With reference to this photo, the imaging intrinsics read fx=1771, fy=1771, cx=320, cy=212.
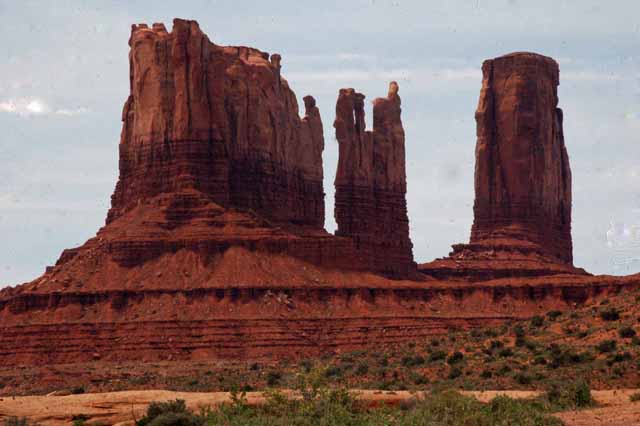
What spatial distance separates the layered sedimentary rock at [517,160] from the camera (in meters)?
143

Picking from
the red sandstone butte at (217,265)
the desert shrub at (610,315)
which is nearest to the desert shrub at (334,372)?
the desert shrub at (610,315)

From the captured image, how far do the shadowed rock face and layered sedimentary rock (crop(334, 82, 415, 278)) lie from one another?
7.61 meters

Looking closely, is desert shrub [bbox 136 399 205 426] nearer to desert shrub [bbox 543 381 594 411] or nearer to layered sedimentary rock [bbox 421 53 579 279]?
desert shrub [bbox 543 381 594 411]

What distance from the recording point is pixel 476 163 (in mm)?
147750

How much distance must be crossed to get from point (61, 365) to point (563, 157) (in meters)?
69.1

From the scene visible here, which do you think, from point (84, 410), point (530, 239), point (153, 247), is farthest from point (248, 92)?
point (84, 410)

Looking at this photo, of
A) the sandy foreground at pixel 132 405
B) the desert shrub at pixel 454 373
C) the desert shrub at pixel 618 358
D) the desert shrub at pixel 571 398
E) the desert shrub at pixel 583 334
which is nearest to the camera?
the sandy foreground at pixel 132 405

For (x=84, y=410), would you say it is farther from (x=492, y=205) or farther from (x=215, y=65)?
(x=492, y=205)

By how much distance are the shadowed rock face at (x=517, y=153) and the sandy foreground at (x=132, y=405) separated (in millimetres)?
93553

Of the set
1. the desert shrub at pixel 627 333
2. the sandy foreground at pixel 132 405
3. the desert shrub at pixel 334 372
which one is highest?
the desert shrub at pixel 627 333

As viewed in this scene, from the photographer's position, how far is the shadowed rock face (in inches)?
5659

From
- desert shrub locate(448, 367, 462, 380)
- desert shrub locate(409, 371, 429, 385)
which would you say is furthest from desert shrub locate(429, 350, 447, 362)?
desert shrub locate(448, 367, 462, 380)

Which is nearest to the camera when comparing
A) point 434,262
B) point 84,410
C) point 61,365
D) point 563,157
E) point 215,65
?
point 84,410

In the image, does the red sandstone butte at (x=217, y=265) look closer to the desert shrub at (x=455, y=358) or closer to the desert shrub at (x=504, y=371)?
the desert shrub at (x=455, y=358)
